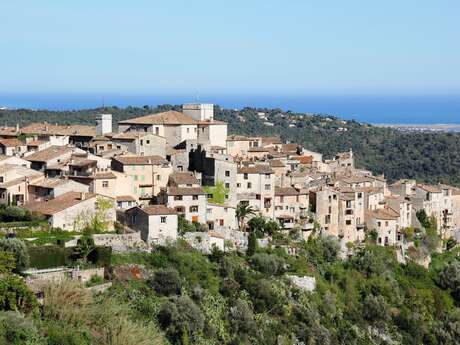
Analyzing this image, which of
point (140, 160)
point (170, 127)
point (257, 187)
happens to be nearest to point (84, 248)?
point (140, 160)

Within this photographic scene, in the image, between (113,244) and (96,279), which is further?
(113,244)

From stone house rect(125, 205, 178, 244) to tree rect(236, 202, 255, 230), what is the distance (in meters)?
5.02

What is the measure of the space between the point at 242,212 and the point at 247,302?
269 inches

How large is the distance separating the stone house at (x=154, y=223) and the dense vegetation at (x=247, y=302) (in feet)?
2.28

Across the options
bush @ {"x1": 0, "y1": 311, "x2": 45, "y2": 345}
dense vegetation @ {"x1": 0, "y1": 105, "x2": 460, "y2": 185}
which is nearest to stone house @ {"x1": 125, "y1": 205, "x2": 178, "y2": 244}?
bush @ {"x1": 0, "y1": 311, "x2": 45, "y2": 345}

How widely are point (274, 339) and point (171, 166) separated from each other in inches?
473

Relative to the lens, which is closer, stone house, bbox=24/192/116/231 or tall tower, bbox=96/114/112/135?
stone house, bbox=24/192/116/231

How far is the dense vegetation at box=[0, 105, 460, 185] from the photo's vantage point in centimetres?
8988

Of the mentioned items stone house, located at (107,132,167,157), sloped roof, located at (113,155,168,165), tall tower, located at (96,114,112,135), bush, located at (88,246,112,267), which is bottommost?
bush, located at (88,246,112,267)

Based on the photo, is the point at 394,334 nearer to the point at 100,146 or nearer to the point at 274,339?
the point at 274,339

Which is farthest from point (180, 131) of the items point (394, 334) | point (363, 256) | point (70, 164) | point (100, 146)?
point (394, 334)

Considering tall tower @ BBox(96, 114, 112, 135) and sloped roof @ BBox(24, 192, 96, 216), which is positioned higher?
tall tower @ BBox(96, 114, 112, 135)

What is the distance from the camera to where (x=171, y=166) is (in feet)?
158

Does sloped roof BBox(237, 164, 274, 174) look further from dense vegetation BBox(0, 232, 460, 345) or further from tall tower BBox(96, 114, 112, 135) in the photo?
tall tower BBox(96, 114, 112, 135)
